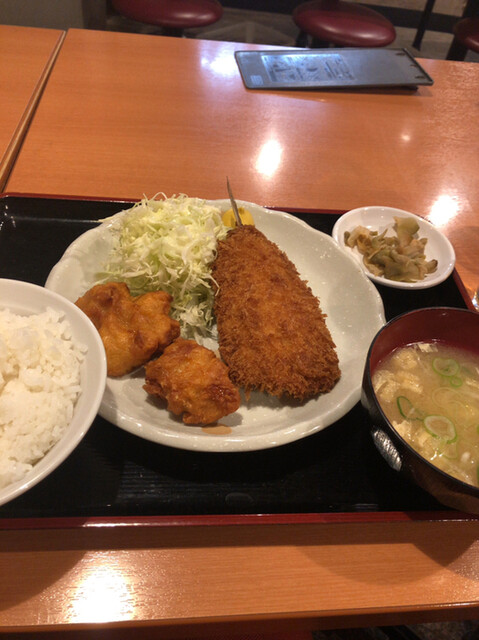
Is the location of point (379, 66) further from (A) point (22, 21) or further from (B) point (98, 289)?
(A) point (22, 21)

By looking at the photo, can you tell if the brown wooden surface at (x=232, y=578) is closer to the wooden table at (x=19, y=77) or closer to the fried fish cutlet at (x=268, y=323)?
the fried fish cutlet at (x=268, y=323)

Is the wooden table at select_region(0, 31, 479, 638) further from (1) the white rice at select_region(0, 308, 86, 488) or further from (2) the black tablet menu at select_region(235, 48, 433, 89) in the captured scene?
(1) the white rice at select_region(0, 308, 86, 488)

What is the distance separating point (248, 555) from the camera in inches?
49.2

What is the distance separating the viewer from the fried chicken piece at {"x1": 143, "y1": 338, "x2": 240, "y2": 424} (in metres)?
1.46

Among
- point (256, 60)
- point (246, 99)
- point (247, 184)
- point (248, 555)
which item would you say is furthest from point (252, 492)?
point (256, 60)

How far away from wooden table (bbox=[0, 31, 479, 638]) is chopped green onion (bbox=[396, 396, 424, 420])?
0.28 meters

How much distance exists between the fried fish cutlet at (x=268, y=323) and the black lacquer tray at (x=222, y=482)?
0.19m

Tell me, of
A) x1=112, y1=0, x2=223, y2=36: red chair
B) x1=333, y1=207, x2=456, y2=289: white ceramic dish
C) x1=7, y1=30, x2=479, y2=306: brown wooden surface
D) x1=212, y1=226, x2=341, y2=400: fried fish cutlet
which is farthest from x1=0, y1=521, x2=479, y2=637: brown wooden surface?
x1=112, y1=0, x2=223, y2=36: red chair

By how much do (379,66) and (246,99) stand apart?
3.70ft

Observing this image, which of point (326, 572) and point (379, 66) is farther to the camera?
point (379, 66)

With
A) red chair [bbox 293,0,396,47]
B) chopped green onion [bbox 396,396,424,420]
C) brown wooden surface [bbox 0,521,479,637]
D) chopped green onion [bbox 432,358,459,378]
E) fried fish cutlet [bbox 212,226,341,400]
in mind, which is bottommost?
brown wooden surface [bbox 0,521,479,637]

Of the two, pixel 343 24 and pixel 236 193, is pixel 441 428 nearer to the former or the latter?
pixel 236 193

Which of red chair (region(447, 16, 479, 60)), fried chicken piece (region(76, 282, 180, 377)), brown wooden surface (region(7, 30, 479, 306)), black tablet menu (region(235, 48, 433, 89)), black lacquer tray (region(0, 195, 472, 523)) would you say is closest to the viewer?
black lacquer tray (region(0, 195, 472, 523))

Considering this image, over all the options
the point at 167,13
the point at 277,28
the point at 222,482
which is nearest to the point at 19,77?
the point at 167,13
